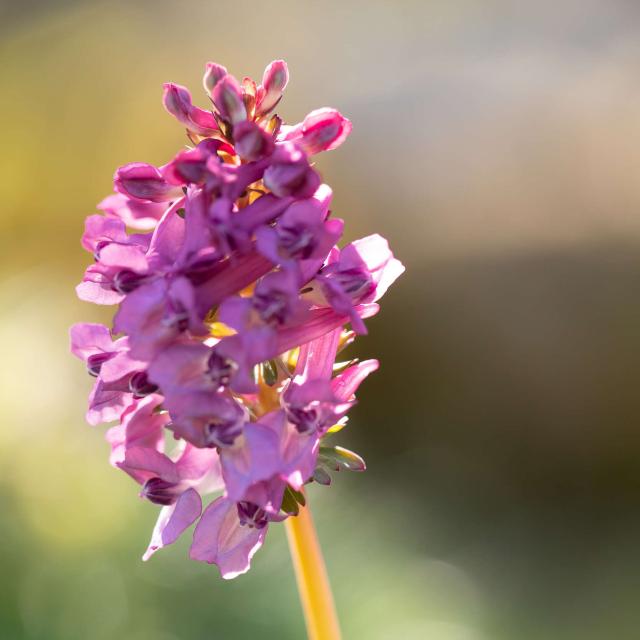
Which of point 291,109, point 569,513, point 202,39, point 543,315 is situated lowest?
point 569,513

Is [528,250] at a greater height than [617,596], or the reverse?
[528,250]

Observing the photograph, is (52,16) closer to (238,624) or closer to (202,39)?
(202,39)

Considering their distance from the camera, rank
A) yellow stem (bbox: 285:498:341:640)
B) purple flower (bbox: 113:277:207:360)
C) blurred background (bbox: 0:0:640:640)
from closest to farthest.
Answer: purple flower (bbox: 113:277:207:360)
yellow stem (bbox: 285:498:341:640)
blurred background (bbox: 0:0:640:640)

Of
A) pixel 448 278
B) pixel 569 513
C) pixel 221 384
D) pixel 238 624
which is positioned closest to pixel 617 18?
pixel 448 278

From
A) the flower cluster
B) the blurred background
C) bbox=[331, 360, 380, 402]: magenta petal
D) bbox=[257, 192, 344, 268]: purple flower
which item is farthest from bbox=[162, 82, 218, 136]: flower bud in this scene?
the blurred background

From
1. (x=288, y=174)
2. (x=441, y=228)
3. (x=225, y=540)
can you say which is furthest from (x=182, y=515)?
(x=441, y=228)

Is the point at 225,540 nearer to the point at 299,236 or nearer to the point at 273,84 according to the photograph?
the point at 299,236

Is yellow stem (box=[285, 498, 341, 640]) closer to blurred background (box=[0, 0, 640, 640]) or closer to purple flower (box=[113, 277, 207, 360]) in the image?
purple flower (box=[113, 277, 207, 360])
